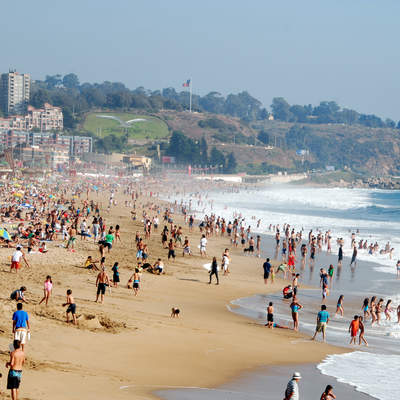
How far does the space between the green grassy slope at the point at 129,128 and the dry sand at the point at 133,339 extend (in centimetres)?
15232

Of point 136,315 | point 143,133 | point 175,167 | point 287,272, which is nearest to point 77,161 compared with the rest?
point 175,167

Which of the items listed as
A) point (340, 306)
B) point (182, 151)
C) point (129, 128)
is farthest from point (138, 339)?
point (129, 128)

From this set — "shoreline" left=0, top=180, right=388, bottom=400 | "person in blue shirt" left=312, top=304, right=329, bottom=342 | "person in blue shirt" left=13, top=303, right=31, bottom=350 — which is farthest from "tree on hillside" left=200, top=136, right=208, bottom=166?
"person in blue shirt" left=13, top=303, right=31, bottom=350

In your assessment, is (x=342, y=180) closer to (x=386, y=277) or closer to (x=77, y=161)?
(x=77, y=161)

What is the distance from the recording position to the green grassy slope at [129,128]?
17300 cm

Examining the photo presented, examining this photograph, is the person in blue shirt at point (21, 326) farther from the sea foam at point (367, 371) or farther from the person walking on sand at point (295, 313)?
the person walking on sand at point (295, 313)

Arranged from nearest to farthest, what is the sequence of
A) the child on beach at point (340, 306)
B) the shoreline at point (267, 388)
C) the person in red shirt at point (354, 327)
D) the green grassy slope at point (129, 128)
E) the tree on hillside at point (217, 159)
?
1. the shoreline at point (267, 388)
2. the person in red shirt at point (354, 327)
3. the child on beach at point (340, 306)
4. the tree on hillside at point (217, 159)
5. the green grassy slope at point (129, 128)

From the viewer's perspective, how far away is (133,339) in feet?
39.8

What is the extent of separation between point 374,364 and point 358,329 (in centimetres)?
222

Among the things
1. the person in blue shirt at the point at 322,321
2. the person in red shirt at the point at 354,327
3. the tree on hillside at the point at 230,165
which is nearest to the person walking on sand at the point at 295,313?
the person in blue shirt at the point at 322,321

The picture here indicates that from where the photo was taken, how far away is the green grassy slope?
173 metres

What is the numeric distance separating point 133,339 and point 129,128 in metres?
167

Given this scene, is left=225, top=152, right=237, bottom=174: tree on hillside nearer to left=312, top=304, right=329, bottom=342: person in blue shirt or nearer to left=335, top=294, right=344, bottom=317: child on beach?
left=335, top=294, right=344, bottom=317: child on beach

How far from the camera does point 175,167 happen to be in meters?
147
